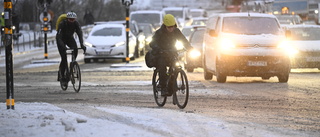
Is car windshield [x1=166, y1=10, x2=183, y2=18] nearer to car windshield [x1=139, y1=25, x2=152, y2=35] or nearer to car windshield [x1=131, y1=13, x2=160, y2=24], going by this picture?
car windshield [x1=131, y1=13, x2=160, y2=24]

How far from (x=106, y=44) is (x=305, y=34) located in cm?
905

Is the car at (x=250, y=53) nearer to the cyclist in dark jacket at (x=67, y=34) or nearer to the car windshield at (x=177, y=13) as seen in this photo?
the cyclist in dark jacket at (x=67, y=34)

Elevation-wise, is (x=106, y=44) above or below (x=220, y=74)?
below

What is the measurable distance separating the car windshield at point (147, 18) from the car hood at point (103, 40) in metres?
14.3

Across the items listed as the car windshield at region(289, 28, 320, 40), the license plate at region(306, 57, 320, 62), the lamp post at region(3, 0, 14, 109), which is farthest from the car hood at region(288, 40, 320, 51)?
the lamp post at region(3, 0, 14, 109)

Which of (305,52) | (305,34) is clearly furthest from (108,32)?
(305,52)

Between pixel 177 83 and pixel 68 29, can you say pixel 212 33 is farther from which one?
pixel 177 83

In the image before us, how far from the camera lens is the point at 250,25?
20797mm

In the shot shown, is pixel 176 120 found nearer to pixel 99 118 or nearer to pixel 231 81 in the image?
pixel 99 118

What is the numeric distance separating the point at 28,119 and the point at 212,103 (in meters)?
4.33

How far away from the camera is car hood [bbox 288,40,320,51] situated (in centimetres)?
2505

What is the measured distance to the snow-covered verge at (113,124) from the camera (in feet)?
31.1

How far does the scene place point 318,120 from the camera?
11.5 meters

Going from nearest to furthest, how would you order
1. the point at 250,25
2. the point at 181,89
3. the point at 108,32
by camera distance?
1. the point at 181,89
2. the point at 250,25
3. the point at 108,32
